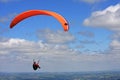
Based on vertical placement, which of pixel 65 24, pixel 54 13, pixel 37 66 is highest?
pixel 54 13

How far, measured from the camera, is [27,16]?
4378cm

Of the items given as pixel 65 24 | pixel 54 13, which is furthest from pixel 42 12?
pixel 65 24

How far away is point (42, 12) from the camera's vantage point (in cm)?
4081

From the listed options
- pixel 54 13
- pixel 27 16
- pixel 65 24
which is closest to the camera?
pixel 65 24

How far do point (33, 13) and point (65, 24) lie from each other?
7.92m

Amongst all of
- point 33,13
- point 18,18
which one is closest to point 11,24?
point 18,18

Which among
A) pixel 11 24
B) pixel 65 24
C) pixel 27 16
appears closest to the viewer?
pixel 65 24

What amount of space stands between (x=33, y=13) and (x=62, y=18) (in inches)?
246

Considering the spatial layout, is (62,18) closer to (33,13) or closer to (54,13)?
(54,13)

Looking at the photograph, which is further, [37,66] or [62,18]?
[37,66]

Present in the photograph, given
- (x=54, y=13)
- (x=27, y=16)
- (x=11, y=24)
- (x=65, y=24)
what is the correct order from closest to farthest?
(x=65, y=24) → (x=54, y=13) → (x=27, y=16) → (x=11, y=24)

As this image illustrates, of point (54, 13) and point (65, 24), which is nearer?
point (65, 24)

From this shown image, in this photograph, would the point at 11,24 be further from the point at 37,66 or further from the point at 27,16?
the point at 37,66

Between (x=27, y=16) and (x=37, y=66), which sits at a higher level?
(x=27, y=16)
